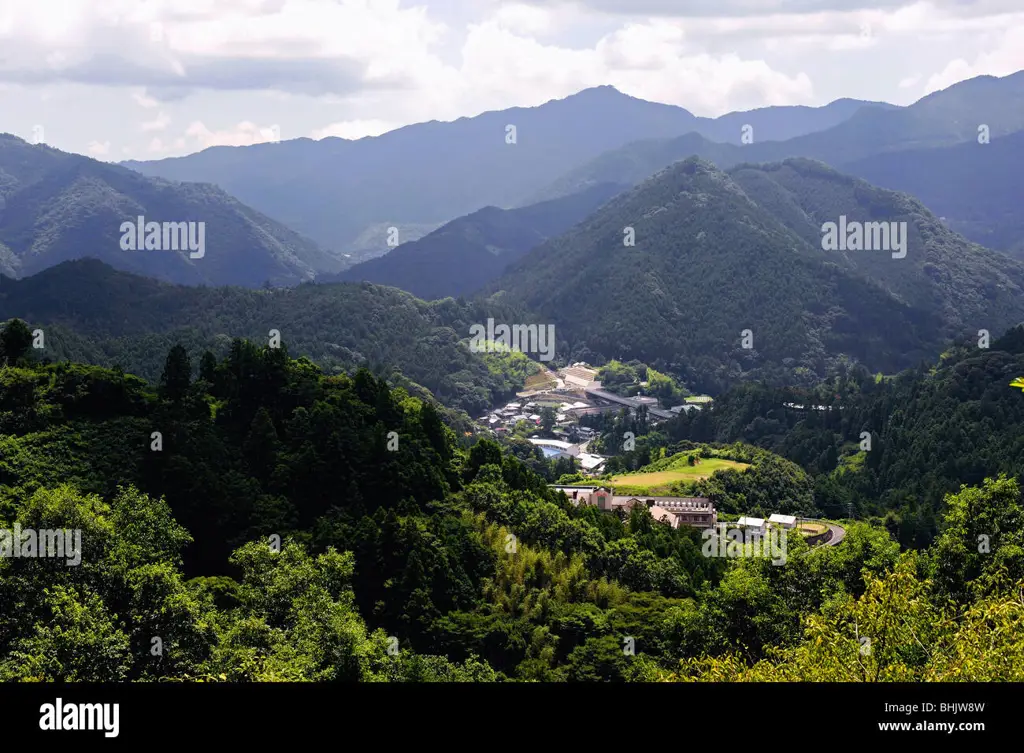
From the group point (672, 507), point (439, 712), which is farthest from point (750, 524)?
point (439, 712)

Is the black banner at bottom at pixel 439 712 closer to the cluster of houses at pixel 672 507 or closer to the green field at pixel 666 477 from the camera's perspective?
the cluster of houses at pixel 672 507

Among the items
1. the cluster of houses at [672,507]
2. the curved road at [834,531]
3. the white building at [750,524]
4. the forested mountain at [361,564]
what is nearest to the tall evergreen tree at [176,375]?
the forested mountain at [361,564]

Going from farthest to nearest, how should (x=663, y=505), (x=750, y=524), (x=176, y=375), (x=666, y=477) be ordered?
(x=666, y=477) < (x=663, y=505) < (x=750, y=524) < (x=176, y=375)

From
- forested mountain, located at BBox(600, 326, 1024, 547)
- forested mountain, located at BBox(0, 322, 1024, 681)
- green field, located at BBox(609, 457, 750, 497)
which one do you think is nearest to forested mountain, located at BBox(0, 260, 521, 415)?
forested mountain, located at BBox(600, 326, 1024, 547)

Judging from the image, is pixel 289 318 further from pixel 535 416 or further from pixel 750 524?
pixel 750 524

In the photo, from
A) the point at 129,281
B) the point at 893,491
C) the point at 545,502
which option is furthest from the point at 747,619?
the point at 129,281

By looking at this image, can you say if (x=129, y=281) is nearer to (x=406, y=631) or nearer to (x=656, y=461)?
(x=656, y=461)

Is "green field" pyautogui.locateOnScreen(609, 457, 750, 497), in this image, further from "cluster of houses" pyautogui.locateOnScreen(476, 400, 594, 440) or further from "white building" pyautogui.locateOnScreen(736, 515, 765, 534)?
"cluster of houses" pyautogui.locateOnScreen(476, 400, 594, 440)
